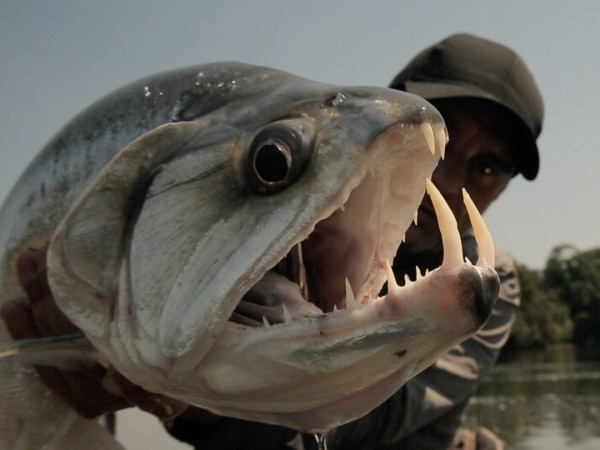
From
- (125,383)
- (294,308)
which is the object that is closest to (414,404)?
(125,383)

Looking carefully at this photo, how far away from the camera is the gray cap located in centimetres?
399

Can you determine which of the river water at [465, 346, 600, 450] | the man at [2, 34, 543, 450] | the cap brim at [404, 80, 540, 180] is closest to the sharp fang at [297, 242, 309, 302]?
the man at [2, 34, 543, 450]

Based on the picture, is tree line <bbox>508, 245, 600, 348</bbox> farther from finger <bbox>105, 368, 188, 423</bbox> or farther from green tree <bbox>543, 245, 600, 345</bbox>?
finger <bbox>105, 368, 188, 423</bbox>

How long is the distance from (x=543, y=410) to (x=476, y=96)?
18.2 meters

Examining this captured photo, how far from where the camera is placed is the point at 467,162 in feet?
12.8

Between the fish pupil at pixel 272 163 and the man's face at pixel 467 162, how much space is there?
224 centimetres

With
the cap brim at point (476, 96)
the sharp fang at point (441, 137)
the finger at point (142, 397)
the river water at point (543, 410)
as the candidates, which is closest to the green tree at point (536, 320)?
the river water at point (543, 410)

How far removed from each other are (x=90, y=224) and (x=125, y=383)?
0.56 m

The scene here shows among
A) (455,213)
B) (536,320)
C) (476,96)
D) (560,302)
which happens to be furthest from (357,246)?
(560,302)

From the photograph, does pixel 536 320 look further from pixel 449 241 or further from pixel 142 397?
pixel 449 241

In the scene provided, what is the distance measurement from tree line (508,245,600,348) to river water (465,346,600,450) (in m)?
28.8

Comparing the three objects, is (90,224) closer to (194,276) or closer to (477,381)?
(194,276)

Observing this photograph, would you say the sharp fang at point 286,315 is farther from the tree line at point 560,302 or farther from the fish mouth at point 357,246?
the tree line at point 560,302

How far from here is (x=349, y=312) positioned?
1484 mm
